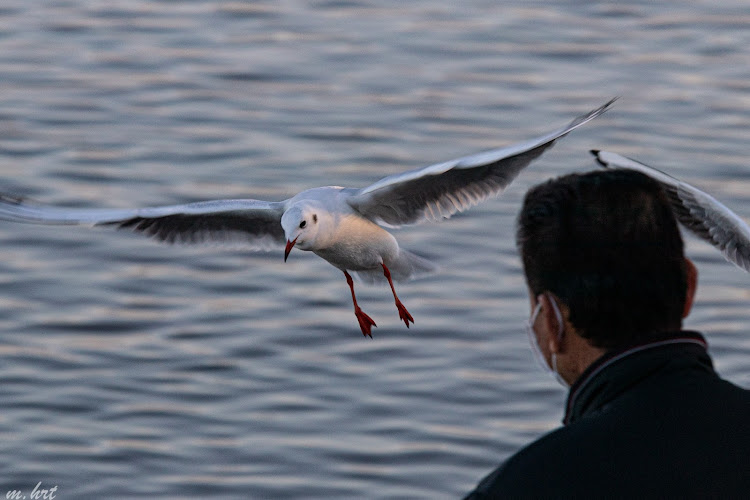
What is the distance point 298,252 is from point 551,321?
6969 mm

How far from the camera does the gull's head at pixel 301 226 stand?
17.0 feet

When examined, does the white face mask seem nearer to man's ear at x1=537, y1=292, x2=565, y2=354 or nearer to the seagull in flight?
man's ear at x1=537, y1=292, x2=565, y2=354

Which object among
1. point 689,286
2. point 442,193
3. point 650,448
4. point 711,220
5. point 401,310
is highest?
point 689,286

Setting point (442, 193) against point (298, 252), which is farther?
point (298, 252)

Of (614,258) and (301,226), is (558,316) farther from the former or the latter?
(301,226)

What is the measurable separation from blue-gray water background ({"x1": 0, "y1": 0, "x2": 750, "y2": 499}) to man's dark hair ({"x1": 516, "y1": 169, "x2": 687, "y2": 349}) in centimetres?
448

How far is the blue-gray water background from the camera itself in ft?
24.3

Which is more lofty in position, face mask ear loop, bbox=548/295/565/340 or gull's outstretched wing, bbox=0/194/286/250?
face mask ear loop, bbox=548/295/565/340

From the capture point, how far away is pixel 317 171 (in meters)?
10.6

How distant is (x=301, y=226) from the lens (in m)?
5.20

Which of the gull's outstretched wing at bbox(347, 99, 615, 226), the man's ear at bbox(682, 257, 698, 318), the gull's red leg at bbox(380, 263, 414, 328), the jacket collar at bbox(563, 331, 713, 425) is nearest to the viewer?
the jacket collar at bbox(563, 331, 713, 425)
